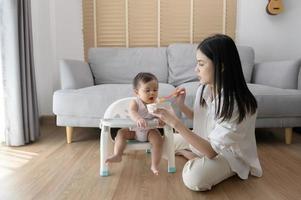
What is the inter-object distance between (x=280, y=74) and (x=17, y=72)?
195cm

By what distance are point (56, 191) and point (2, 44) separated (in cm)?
113

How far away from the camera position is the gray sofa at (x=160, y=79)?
1.92 m

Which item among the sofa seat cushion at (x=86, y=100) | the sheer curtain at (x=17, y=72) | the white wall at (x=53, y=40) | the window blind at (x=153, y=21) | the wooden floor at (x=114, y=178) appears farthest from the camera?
the window blind at (x=153, y=21)

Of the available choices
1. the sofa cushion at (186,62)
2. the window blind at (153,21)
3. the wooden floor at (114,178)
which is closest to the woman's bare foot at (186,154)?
the wooden floor at (114,178)

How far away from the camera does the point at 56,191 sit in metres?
1.25

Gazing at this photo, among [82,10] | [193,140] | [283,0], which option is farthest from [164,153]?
[283,0]

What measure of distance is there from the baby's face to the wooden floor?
389 mm

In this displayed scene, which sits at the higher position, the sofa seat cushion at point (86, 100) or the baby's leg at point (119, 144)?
the sofa seat cushion at point (86, 100)

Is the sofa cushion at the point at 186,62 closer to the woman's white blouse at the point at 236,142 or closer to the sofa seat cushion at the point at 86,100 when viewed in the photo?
the sofa seat cushion at the point at 86,100

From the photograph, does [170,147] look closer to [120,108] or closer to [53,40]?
[120,108]

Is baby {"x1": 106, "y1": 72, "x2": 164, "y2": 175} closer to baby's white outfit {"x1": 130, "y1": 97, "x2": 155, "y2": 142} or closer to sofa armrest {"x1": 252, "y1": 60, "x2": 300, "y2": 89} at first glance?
baby's white outfit {"x1": 130, "y1": 97, "x2": 155, "y2": 142}

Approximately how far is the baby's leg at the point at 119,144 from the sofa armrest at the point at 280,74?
1.35 meters

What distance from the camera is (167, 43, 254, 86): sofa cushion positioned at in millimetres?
2443

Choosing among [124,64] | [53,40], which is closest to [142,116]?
[124,64]
